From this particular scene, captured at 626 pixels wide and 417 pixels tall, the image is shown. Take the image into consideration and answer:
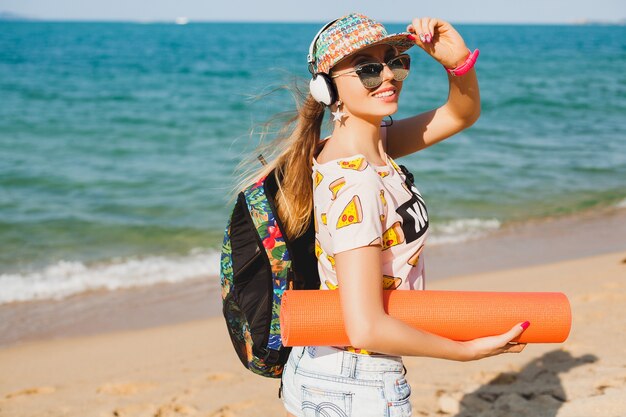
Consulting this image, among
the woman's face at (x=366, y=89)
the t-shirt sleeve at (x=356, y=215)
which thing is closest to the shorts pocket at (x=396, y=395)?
the t-shirt sleeve at (x=356, y=215)

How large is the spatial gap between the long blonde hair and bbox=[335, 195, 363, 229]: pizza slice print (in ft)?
1.10

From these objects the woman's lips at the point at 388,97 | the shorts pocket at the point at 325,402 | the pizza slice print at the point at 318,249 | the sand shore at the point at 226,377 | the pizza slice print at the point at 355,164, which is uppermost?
the woman's lips at the point at 388,97

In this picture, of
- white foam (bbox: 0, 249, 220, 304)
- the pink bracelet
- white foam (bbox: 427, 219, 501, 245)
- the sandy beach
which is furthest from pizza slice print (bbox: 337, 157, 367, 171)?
white foam (bbox: 427, 219, 501, 245)

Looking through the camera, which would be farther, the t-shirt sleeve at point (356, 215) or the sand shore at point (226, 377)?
the sand shore at point (226, 377)

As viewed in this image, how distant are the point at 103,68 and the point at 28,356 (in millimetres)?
26231

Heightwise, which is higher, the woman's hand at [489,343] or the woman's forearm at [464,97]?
the woman's forearm at [464,97]

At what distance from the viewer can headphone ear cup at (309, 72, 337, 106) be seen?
88.8 inches

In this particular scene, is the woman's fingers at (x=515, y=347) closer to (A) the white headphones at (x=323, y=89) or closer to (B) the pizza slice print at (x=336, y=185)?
(B) the pizza slice print at (x=336, y=185)

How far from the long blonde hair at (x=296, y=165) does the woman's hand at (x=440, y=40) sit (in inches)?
16.3

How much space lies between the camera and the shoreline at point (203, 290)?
20.4 ft

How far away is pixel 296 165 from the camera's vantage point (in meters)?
2.31

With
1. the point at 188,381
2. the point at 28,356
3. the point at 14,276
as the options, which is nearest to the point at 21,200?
the point at 14,276

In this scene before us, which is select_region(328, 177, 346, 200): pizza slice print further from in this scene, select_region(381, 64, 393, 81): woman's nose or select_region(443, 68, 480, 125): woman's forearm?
select_region(443, 68, 480, 125): woman's forearm

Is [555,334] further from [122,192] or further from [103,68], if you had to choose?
[103,68]
